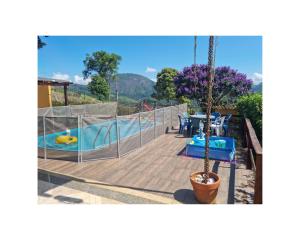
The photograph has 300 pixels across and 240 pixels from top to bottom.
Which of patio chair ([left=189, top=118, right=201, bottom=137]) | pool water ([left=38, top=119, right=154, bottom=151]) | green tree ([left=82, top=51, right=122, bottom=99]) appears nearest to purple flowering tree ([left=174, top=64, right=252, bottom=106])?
patio chair ([left=189, top=118, right=201, bottom=137])

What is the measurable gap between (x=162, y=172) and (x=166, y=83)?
83.2 ft

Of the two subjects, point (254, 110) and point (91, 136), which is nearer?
point (91, 136)

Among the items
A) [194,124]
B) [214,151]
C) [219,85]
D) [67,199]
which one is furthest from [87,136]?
[219,85]

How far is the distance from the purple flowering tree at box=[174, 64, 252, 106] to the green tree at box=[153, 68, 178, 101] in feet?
38.1

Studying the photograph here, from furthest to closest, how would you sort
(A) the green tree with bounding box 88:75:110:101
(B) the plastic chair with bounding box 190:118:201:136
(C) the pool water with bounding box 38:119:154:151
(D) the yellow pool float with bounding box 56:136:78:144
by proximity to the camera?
1. (A) the green tree with bounding box 88:75:110:101
2. (B) the plastic chair with bounding box 190:118:201:136
3. (D) the yellow pool float with bounding box 56:136:78:144
4. (C) the pool water with bounding box 38:119:154:151

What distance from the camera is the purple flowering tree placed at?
16828mm

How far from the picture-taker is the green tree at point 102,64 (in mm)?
32688

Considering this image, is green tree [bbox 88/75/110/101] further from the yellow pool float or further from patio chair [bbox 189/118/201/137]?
the yellow pool float

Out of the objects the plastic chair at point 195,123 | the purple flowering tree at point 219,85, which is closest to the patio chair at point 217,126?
the plastic chair at point 195,123

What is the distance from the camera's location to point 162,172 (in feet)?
17.2

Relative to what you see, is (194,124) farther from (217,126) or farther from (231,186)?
(231,186)
